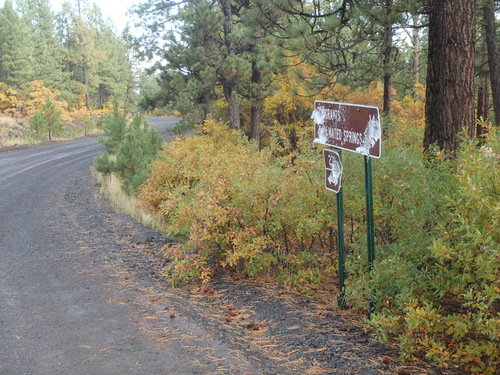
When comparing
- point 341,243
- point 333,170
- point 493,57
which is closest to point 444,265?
point 341,243

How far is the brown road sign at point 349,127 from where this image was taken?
4008 millimetres

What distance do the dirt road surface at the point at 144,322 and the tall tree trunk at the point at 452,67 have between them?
2579mm

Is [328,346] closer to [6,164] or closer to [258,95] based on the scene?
[258,95]

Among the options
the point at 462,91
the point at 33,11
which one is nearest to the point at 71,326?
the point at 462,91

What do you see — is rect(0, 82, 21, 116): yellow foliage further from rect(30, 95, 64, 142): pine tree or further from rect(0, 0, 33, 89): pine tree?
rect(30, 95, 64, 142): pine tree

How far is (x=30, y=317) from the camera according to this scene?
4.75 m

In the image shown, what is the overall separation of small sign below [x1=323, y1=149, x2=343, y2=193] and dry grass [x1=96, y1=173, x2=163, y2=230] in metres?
5.37

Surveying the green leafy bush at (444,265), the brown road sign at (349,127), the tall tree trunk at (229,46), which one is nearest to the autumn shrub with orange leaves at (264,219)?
the brown road sign at (349,127)

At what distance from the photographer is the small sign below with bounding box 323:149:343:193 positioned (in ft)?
14.5

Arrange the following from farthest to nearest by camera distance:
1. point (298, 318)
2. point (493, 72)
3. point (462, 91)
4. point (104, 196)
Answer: point (104, 196)
point (493, 72)
point (462, 91)
point (298, 318)

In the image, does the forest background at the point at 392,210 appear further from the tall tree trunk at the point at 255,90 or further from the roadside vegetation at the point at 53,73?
the roadside vegetation at the point at 53,73

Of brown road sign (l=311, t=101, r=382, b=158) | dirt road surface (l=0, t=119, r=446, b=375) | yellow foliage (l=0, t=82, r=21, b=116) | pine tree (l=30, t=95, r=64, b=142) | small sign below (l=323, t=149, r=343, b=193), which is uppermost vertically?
yellow foliage (l=0, t=82, r=21, b=116)

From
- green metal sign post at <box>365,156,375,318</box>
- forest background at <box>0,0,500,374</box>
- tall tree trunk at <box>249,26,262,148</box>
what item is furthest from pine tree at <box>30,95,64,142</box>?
green metal sign post at <box>365,156,375,318</box>

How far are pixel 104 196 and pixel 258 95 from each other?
879cm
